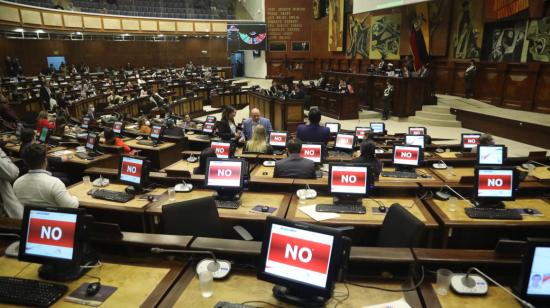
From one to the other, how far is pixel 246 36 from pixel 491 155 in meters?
18.1

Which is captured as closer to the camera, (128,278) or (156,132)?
(128,278)

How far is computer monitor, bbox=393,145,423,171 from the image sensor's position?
4.93 metres

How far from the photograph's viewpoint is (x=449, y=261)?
228 centimetres

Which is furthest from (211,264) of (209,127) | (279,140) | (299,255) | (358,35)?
(358,35)

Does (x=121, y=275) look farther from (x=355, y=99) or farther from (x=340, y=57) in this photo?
(x=340, y=57)

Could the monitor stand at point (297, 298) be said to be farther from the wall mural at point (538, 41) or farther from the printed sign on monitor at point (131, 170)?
the wall mural at point (538, 41)

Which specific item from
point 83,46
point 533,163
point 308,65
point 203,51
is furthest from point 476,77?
point 83,46

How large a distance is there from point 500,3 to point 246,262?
1144 centimetres

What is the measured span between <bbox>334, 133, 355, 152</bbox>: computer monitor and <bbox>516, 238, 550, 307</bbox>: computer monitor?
4.22m

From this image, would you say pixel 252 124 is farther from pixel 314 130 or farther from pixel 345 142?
pixel 345 142

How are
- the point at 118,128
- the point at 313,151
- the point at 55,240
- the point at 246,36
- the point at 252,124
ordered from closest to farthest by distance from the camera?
the point at 55,240 < the point at 313,151 < the point at 252,124 < the point at 118,128 < the point at 246,36

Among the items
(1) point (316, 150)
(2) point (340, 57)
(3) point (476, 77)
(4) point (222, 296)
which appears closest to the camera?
(4) point (222, 296)

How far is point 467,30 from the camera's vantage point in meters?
11.9

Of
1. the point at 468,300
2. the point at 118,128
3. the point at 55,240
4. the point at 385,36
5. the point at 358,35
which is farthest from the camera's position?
the point at 358,35
